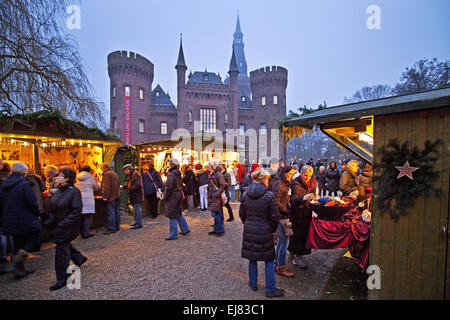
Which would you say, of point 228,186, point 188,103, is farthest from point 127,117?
point 228,186

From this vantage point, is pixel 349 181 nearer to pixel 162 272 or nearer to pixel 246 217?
pixel 246 217

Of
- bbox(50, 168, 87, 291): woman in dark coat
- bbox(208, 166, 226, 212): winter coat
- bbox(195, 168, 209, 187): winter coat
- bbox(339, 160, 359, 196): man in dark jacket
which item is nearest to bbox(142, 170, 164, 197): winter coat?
bbox(195, 168, 209, 187): winter coat

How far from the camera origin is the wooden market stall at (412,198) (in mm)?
2447

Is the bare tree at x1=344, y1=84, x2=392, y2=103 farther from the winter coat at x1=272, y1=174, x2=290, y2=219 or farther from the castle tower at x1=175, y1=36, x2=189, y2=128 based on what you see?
the winter coat at x1=272, y1=174, x2=290, y2=219

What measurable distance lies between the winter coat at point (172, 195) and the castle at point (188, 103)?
86.0 feet

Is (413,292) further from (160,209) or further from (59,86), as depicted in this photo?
(59,86)

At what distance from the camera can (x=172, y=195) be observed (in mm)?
5512

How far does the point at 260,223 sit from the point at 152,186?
217 inches

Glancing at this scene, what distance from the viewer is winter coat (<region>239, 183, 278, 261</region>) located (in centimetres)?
307

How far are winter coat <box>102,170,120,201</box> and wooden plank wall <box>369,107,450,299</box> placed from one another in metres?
5.97

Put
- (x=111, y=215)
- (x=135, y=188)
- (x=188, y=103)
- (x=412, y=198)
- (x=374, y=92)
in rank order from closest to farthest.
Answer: (x=412, y=198) → (x=111, y=215) → (x=135, y=188) → (x=374, y=92) → (x=188, y=103)

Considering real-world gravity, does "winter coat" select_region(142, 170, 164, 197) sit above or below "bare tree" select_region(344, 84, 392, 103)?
below

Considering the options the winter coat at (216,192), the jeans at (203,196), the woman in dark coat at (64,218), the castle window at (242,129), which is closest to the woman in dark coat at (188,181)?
the jeans at (203,196)
